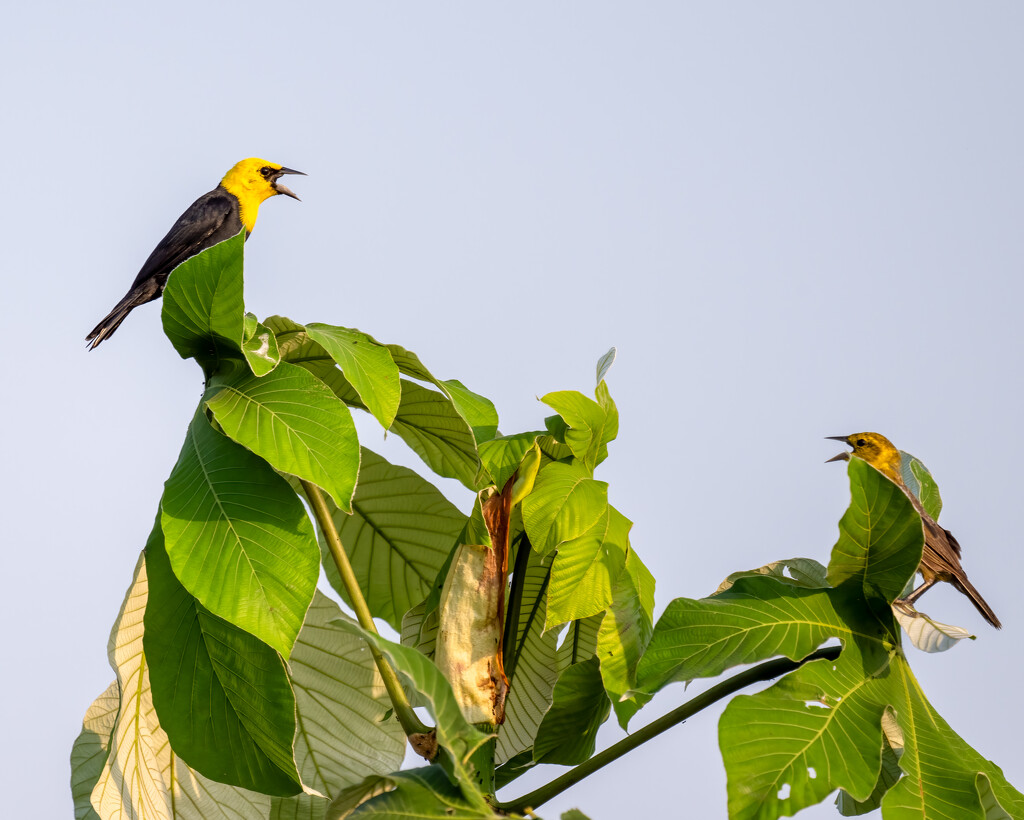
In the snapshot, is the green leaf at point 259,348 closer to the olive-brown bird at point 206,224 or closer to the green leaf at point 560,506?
the green leaf at point 560,506

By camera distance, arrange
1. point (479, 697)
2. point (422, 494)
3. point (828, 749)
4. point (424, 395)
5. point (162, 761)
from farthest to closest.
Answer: point (422, 494)
point (424, 395)
point (162, 761)
point (479, 697)
point (828, 749)

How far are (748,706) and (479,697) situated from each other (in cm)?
38

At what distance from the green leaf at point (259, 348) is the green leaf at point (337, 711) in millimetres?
493

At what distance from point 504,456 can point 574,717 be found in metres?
0.45

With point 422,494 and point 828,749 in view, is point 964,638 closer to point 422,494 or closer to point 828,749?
point 828,749

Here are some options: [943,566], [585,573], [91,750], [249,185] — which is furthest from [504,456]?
[249,185]

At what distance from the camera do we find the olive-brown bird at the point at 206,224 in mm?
3875

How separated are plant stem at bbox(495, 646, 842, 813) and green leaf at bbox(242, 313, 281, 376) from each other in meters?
0.69

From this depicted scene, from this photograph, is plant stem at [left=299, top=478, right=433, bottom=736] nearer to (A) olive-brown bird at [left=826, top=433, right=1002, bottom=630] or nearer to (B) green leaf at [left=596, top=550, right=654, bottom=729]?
(B) green leaf at [left=596, top=550, right=654, bottom=729]

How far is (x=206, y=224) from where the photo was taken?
14.2 feet

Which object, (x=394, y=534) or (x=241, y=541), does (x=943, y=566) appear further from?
(x=241, y=541)

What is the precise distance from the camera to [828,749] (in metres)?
1.34

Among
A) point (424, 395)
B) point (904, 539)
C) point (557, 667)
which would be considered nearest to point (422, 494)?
point (424, 395)

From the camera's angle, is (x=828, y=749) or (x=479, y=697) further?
(x=479, y=697)
